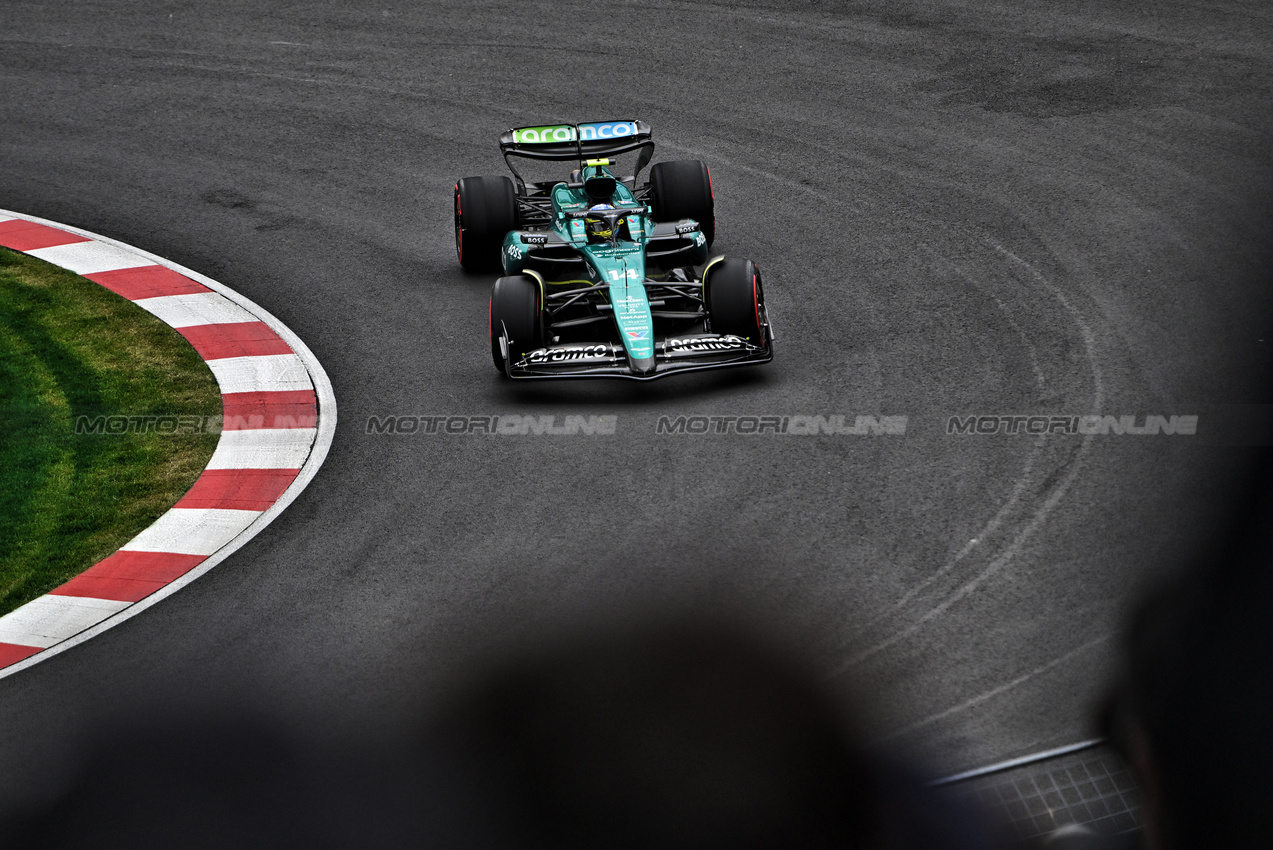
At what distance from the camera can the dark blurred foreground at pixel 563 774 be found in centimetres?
493

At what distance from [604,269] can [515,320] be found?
0.84 m

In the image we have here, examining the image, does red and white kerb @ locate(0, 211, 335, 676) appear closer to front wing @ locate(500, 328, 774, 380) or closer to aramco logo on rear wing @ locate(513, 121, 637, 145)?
front wing @ locate(500, 328, 774, 380)

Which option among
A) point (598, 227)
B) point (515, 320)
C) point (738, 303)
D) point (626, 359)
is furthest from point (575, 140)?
point (626, 359)

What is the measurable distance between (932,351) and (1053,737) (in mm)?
4302

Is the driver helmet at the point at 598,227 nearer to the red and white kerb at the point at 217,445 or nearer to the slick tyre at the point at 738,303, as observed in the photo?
the slick tyre at the point at 738,303

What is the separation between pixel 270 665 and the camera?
6145 millimetres

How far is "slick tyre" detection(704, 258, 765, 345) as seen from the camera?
29.5 ft

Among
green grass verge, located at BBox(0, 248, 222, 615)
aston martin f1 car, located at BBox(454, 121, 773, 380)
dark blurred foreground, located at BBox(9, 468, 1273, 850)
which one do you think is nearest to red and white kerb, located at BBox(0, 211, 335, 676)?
green grass verge, located at BBox(0, 248, 222, 615)

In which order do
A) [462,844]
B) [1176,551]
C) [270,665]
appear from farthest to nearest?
[1176,551], [270,665], [462,844]

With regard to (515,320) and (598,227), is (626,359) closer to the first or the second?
(515,320)

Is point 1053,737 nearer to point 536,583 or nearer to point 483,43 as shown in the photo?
point 536,583

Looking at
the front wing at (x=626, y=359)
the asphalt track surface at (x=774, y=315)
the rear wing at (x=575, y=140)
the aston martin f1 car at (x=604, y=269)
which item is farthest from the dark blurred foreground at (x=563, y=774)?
the rear wing at (x=575, y=140)

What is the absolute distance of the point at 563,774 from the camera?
5.28m

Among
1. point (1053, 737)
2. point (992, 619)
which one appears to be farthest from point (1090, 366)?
point (1053, 737)
